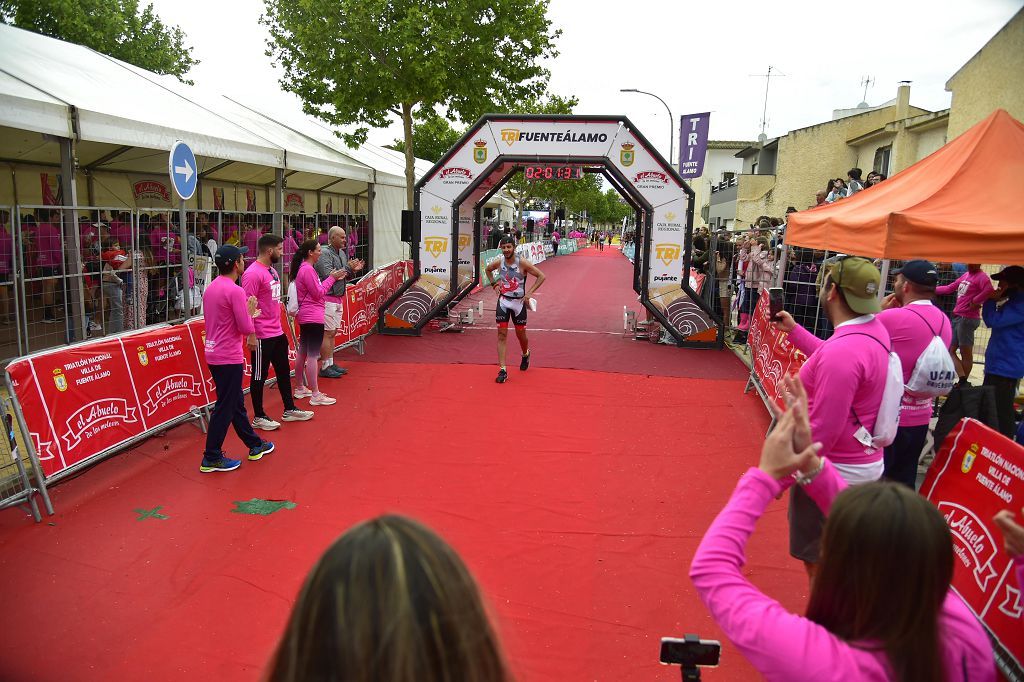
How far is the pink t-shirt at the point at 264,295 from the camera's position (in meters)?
6.38

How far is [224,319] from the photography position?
18.8 ft

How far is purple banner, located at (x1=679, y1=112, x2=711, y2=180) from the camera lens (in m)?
18.0

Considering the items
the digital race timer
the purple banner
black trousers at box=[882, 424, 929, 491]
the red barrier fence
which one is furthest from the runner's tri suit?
the purple banner

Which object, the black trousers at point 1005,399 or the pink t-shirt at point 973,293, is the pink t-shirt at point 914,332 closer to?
the black trousers at point 1005,399

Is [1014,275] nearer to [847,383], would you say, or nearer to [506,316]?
[847,383]

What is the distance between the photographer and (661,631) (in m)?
3.77

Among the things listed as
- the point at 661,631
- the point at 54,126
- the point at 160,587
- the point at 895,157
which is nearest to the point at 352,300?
the point at 54,126

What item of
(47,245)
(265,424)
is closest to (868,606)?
(265,424)

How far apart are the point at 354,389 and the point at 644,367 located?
14.6 ft

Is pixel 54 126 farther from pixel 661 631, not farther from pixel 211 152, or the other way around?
pixel 661 631

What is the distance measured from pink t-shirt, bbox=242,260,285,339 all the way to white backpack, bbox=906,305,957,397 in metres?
5.40

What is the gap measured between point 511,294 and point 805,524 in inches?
259

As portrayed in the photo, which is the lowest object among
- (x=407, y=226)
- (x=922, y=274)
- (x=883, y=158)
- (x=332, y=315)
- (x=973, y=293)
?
(x=332, y=315)

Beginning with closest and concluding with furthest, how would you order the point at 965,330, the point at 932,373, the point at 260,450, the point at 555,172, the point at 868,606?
the point at 868,606
the point at 932,373
the point at 260,450
the point at 965,330
the point at 555,172
